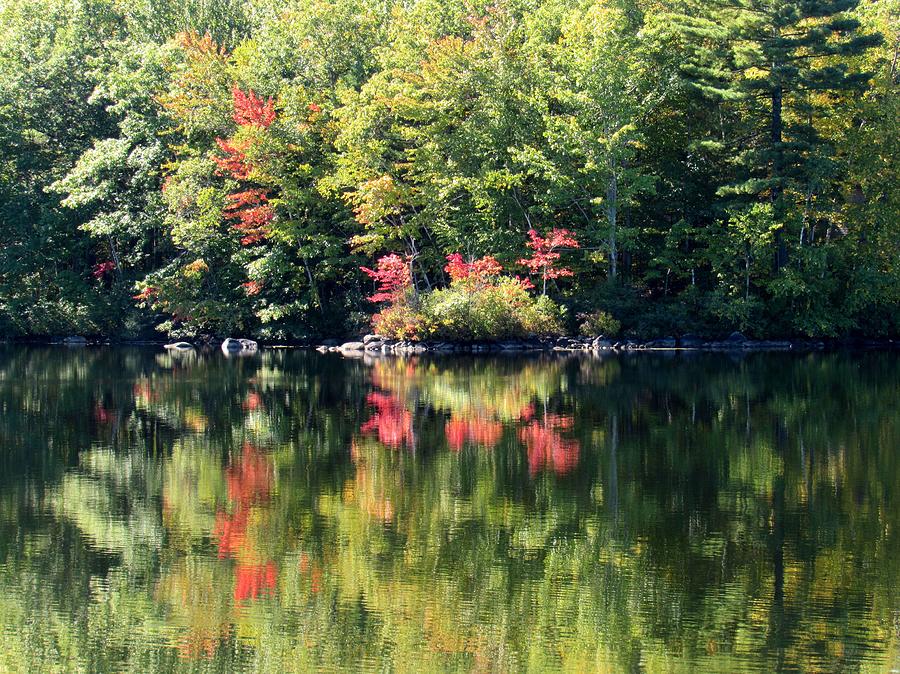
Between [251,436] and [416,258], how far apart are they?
2222 centimetres

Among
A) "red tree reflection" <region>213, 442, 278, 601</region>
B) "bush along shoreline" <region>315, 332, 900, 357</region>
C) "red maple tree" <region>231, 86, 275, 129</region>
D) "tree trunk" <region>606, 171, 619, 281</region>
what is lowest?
"red tree reflection" <region>213, 442, 278, 601</region>

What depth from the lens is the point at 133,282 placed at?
1732 inches

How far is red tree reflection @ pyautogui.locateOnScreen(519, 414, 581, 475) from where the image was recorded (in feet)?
46.8

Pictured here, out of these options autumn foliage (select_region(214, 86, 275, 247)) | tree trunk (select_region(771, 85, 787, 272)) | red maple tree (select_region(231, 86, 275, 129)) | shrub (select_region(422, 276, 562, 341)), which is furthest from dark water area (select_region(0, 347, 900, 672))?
red maple tree (select_region(231, 86, 275, 129))

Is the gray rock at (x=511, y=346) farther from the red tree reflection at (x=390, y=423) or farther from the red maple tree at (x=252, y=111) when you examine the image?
the red tree reflection at (x=390, y=423)

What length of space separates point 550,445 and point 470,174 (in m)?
23.3

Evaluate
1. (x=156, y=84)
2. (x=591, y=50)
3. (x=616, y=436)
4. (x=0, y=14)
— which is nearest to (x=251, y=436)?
(x=616, y=436)

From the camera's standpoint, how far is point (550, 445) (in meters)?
15.7

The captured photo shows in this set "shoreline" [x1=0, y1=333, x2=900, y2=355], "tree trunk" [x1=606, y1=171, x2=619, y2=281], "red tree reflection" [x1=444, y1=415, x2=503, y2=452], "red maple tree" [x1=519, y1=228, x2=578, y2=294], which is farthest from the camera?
"red maple tree" [x1=519, y1=228, x2=578, y2=294]

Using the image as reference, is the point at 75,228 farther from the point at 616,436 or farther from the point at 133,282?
the point at 616,436

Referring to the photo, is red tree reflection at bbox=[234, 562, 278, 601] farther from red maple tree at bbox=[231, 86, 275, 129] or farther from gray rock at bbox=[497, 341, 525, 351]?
red maple tree at bbox=[231, 86, 275, 129]

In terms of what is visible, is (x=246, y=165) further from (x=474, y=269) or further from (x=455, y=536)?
(x=455, y=536)

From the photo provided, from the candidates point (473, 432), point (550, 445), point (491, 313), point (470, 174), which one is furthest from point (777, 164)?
point (550, 445)

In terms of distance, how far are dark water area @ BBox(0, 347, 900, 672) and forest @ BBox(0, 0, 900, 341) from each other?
50.5 ft
